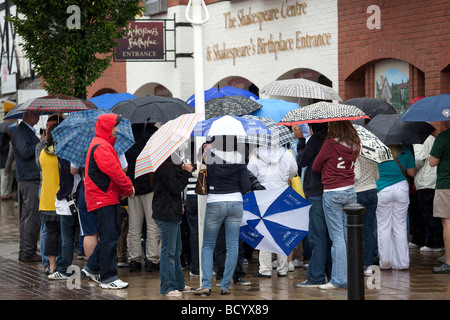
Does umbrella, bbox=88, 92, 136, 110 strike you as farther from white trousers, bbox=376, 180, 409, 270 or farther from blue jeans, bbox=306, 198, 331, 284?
blue jeans, bbox=306, 198, 331, 284

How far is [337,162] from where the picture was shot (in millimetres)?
8367

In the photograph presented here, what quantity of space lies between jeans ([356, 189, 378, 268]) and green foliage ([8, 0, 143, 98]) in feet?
20.5

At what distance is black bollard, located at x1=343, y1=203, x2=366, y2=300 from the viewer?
21.3 ft

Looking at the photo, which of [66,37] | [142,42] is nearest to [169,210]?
[66,37]

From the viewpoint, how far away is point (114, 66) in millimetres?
23484

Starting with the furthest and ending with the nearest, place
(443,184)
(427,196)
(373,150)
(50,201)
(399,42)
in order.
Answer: (399,42)
(427,196)
(50,201)
(443,184)
(373,150)

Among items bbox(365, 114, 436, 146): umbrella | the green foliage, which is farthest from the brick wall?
the green foliage

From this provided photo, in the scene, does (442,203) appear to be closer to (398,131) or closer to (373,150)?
(398,131)

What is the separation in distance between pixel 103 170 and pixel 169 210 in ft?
3.27

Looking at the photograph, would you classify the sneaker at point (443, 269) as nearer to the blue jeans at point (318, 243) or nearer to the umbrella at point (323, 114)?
the blue jeans at point (318, 243)

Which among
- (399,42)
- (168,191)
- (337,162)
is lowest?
(168,191)

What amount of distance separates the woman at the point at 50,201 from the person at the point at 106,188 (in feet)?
4.46

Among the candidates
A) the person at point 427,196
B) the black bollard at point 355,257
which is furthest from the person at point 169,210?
the person at point 427,196
